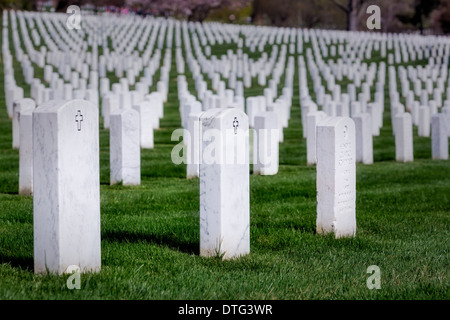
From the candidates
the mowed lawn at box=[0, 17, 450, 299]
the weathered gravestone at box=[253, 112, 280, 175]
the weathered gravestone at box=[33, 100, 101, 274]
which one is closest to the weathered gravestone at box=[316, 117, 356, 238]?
the mowed lawn at box=[0, 17, 450, 299]

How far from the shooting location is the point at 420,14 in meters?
65.1

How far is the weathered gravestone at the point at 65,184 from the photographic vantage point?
5.07 metres

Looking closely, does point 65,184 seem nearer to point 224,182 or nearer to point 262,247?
point 224,182

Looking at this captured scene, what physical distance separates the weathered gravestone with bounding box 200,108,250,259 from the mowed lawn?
6.1 inches

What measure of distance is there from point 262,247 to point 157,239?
795 millimetres

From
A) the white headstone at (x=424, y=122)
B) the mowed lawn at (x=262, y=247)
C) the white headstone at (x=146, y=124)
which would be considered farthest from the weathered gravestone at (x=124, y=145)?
the white headstone at (x=424, y=122)

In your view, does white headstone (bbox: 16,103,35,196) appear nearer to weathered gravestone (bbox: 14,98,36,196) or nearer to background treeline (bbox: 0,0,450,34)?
weathered gravestone (bbox: 14,98,36,196)

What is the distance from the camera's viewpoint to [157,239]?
657cm

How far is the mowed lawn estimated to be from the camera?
500 centimetres

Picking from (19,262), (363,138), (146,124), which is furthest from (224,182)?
(146,124)

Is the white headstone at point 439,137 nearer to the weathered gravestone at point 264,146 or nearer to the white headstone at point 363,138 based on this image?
the white headstone at point 363,138

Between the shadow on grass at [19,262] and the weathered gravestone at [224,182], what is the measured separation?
1.16m

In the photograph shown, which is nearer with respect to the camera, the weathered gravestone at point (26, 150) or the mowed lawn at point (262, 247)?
the mowed lawn at point (262, 247)
